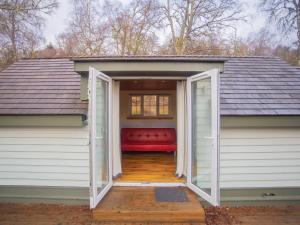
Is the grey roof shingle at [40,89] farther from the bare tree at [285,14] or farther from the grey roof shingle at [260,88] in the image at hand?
the bare tree at [285,14]

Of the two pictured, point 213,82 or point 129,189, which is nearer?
point 213,82

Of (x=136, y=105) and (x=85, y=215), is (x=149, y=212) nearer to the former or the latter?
(x=85, y=215)

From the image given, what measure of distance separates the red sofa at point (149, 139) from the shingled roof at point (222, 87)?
8.17 feet

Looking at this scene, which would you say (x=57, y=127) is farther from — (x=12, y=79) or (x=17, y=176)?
(x=12, y=79)

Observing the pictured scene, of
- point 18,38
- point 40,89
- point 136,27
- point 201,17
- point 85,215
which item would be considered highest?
point 201,17

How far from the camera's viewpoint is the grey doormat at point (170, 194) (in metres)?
3.89

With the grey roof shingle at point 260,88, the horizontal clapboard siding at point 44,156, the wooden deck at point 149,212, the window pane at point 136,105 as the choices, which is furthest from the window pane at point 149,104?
the wooden deck at point 149,212

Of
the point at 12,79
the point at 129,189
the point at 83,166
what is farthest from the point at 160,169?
the point at 12,79

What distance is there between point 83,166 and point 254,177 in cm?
320

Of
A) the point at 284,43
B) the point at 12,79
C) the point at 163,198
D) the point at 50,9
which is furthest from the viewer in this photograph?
the point at 284,43

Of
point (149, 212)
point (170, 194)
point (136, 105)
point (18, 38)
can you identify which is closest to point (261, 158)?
point (170, 194)

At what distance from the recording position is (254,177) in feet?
14.7

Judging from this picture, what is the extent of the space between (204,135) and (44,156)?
9.70 feet

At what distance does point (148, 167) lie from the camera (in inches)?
227
